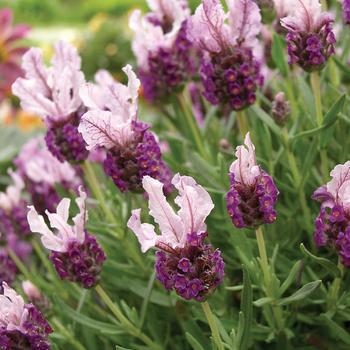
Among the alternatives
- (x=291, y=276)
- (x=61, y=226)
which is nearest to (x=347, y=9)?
(x=291, y=276)

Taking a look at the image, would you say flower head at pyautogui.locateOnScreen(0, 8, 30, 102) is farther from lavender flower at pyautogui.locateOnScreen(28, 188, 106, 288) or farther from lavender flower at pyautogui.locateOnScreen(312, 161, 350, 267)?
lavender flower at pyautogui.locateOnScreen(312, 161, 350, 267)

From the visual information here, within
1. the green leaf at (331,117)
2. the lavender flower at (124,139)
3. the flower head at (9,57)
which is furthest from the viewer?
the flower head at (9,57)

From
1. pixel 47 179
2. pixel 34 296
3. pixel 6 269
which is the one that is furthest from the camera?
pixel 47 179

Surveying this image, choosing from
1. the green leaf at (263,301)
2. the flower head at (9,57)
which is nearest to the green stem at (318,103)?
the green leaf at (263,301)

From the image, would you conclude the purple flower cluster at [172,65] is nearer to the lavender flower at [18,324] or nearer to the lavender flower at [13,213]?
the lavender flower at [13,213]

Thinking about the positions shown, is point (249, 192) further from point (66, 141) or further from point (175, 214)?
point (66, 141)

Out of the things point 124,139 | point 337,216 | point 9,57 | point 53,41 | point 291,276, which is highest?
point 124,139

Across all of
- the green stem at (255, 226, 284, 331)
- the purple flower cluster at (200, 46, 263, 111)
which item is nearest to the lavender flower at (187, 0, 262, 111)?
the purple flower cluster at (200, 46, 263, 111)
